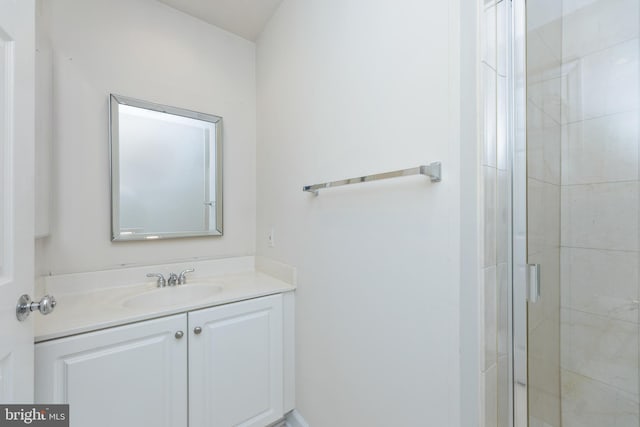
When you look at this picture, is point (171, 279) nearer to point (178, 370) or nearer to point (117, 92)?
point (178, 370)

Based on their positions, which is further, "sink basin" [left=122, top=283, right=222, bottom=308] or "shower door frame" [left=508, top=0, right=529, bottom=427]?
"sink basin" [left=122, top=283, right=222, bottom=308]

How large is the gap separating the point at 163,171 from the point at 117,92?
Answer: 463 mm

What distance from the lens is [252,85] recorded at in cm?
195


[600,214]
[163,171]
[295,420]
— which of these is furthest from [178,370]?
[600,214]

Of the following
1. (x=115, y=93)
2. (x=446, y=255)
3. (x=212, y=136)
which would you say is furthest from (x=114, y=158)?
(x=446, y=255)

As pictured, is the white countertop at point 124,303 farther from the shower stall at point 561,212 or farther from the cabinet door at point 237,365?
the shower stall at point 561,212

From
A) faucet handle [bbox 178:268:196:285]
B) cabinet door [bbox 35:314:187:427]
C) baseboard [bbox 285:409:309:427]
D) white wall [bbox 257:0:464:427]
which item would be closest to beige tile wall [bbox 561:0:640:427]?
white wall [bbox 257:0:464:427]

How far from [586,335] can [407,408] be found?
3.00 feet

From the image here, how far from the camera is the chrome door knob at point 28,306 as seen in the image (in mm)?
761

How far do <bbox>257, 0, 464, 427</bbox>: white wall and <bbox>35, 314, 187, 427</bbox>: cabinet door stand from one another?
0.60m

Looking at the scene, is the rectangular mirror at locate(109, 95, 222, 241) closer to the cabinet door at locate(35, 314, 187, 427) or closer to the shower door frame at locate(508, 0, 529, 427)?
the cabinet door at locate(35, 314, 187, 427)

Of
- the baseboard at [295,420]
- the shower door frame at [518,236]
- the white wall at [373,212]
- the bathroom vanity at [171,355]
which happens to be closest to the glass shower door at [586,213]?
the shower door frame at [518,236]

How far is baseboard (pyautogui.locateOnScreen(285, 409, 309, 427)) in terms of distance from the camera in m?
1.41

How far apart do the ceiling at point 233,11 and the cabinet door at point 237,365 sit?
1.69 m
